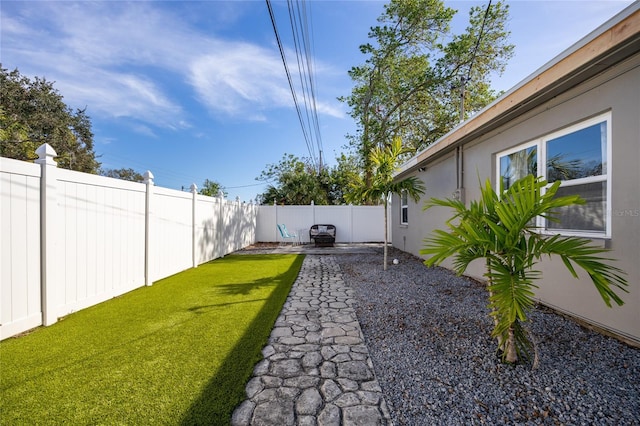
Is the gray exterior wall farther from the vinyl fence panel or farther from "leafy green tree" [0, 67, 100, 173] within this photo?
"leafy green tree" [0, 67, 100, 173]

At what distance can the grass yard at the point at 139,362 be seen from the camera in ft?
5.59

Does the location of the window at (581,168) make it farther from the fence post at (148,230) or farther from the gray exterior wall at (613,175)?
the fence post at (148,230)

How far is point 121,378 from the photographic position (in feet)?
6.75

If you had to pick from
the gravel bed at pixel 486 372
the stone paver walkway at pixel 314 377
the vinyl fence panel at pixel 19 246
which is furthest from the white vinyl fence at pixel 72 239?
the gravel bed at pixel 486 372

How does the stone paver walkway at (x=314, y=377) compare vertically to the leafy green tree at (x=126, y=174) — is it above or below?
below

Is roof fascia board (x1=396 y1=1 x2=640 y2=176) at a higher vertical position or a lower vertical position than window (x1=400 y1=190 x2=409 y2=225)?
higher

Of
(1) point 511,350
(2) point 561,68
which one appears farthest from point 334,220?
(1) point 511,350

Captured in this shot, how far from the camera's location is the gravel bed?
1.67 meters

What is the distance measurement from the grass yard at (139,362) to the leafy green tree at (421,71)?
400 inches

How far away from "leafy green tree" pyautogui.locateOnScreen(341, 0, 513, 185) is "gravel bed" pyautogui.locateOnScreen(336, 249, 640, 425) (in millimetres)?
9783

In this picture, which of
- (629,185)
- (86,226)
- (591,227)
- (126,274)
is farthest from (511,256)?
(126,274)

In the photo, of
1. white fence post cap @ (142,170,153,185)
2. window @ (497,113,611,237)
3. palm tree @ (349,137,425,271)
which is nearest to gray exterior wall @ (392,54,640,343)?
window @ (497,113,611,237)

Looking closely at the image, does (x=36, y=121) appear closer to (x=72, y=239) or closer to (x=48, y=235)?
(x=72, y=239)

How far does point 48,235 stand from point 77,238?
0.47 m
